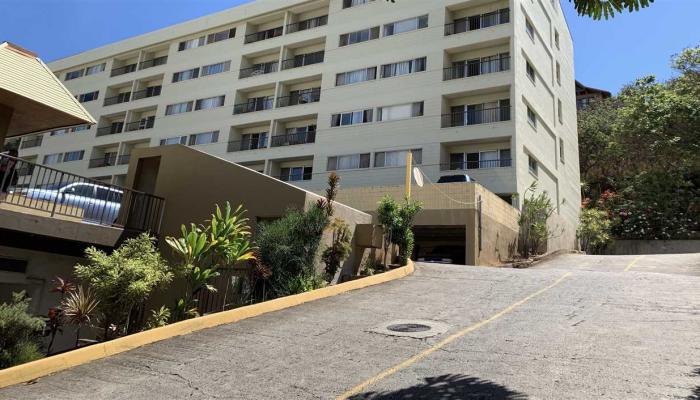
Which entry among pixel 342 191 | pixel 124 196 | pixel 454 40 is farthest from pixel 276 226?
pixel 454 40

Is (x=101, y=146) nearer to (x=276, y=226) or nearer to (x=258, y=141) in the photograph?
(x=258, y=141)

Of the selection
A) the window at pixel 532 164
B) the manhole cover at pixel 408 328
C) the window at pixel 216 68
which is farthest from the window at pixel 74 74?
the manhole cover at pixel 408 328

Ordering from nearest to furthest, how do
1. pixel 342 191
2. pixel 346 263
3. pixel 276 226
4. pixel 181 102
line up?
pixel 276 226 < pixel 346 263 < pixel 342 191 < pixel 181 102

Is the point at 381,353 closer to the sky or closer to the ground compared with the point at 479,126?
closer to the ground

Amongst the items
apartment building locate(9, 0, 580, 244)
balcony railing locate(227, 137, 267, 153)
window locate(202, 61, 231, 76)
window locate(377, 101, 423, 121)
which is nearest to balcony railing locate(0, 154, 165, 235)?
apartment building locate(9, 0, 580, 244)

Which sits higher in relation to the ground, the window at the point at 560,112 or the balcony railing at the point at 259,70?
the balcony railing at the point at 259,70

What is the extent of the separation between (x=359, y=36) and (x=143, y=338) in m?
31.8

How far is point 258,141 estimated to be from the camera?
38875 millimetres

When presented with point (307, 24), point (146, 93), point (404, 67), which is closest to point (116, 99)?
point (146, 93)

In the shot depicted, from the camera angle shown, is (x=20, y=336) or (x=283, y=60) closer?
(x=20, y=336)

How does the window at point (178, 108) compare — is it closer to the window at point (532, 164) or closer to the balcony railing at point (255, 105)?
the balcony railing at point (255, 105)

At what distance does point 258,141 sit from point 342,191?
51.6 ft

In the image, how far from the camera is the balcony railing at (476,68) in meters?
30.1

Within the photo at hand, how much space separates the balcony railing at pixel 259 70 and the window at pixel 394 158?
13.3m
